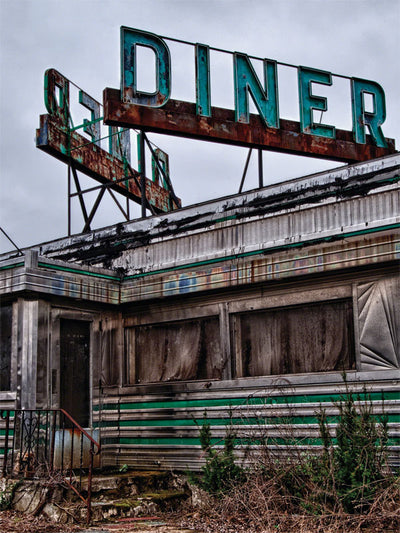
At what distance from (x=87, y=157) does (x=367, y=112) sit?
17.8ft

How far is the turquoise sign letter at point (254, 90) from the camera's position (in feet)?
35.9

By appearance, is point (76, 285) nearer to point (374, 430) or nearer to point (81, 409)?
point (81, 409)

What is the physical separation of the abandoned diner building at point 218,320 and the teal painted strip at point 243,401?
0.02 meters

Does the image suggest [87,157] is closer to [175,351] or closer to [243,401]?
[175,351]

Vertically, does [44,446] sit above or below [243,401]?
below

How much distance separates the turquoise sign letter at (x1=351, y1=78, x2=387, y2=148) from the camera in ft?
39.8

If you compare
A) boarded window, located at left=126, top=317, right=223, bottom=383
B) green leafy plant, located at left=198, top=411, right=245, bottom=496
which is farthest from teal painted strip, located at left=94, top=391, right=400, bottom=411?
green leafy plant, located at left=198, top=411, right=245, bottom=496

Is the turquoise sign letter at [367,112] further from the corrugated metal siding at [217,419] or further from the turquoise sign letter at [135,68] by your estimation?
the corrugated metal siding at [217,419]

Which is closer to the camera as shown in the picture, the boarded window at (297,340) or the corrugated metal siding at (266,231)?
the corrugated metal siding at (266,231)

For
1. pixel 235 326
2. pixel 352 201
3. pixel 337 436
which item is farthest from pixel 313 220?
pixel 337 436

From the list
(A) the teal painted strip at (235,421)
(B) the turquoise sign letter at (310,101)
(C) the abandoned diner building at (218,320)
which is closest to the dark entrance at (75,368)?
(C) the abandoned diner building at (218,320)

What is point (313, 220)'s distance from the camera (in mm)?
7703

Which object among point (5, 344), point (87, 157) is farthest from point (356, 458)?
point (87, 157)

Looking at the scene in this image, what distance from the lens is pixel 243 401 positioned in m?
8.01
